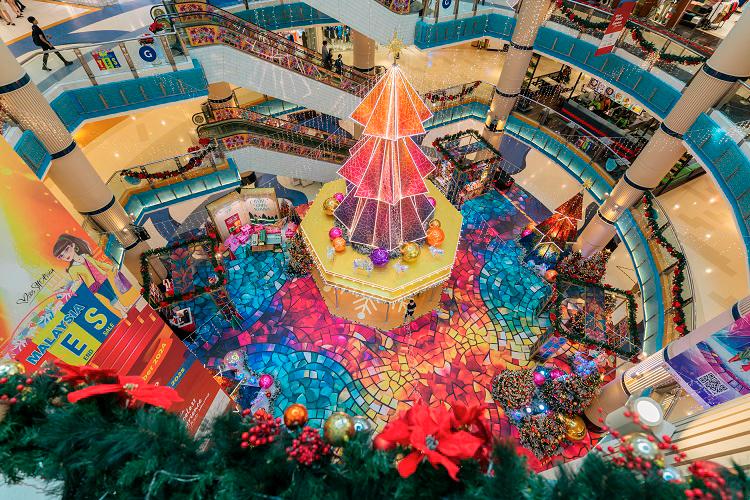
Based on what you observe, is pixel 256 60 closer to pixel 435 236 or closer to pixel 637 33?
pixel 435 236

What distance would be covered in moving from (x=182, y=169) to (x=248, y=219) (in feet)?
10.1

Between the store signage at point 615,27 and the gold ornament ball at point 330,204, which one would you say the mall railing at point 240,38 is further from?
the store signage at point 615,27

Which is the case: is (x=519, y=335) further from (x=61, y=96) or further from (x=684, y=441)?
(x=61, y=96)

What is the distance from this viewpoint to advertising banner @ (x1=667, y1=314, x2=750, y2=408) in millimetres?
5281

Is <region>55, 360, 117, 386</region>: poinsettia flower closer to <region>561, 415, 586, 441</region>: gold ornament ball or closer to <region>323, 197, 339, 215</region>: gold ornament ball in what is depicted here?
<region>323, 197, 339, 215</region>: gold ornament ball

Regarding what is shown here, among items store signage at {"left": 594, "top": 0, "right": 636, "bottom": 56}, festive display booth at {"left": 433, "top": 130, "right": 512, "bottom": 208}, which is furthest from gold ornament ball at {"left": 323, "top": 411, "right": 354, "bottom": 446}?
store signage at {"left": 594, "top": 0, "right": 636, "bottom": 56}

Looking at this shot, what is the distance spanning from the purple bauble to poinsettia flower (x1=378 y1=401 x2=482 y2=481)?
7.03m

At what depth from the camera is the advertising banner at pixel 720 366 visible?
17.3ft

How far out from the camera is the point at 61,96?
27.2 ft

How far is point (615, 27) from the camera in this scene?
10398 mm

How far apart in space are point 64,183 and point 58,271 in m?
6.28

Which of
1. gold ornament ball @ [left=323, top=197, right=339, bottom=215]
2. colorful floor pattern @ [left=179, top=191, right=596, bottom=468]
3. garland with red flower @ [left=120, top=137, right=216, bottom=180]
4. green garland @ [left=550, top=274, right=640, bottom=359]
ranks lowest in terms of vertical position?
colorful floor pattern @ [left=179, top=191, right=596, bottom=468]

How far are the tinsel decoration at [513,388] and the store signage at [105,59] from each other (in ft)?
41.1

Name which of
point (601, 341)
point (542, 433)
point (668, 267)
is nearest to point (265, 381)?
point (542, 433)
